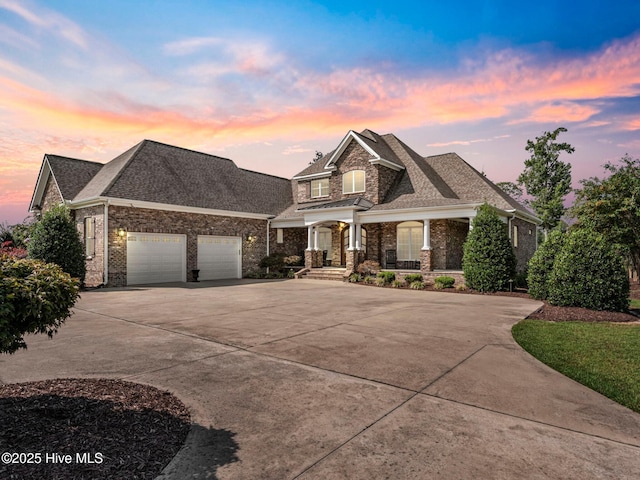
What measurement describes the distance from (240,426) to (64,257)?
16386mm

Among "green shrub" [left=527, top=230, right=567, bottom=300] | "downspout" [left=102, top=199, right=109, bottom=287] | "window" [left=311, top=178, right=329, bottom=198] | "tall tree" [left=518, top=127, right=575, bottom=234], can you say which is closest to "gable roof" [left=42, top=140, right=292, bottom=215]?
"downspout" [left=102, top=199, right=109, bottom=287]

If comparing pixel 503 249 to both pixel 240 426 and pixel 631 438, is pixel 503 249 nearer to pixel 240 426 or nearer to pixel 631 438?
pixel 631 438

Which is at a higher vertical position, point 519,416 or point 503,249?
point 503,249

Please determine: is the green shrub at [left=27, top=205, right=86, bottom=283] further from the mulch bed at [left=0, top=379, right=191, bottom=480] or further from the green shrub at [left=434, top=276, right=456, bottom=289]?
the green shrub at [left=434, top=276, right=456, bottom=289]

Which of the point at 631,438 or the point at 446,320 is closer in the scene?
the point at 631,438

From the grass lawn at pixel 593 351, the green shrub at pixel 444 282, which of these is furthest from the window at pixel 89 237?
the grass lawn at pixel 593 351

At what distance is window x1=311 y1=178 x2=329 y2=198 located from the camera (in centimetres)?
2523

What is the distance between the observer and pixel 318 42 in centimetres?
1178

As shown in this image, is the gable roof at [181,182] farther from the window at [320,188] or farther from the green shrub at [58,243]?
the window at [320,188]

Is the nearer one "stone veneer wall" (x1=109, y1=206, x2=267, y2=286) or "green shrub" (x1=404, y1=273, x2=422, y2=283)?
"stone veneer wall" (x1=109, y1=206, x2=267, y2=286)

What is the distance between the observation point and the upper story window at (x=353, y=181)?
23031 millimetres

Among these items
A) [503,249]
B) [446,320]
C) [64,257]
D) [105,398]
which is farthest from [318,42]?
[64,257]

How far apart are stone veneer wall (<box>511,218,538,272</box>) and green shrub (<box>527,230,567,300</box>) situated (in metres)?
10.7

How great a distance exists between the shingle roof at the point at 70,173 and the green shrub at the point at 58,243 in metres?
4.94
